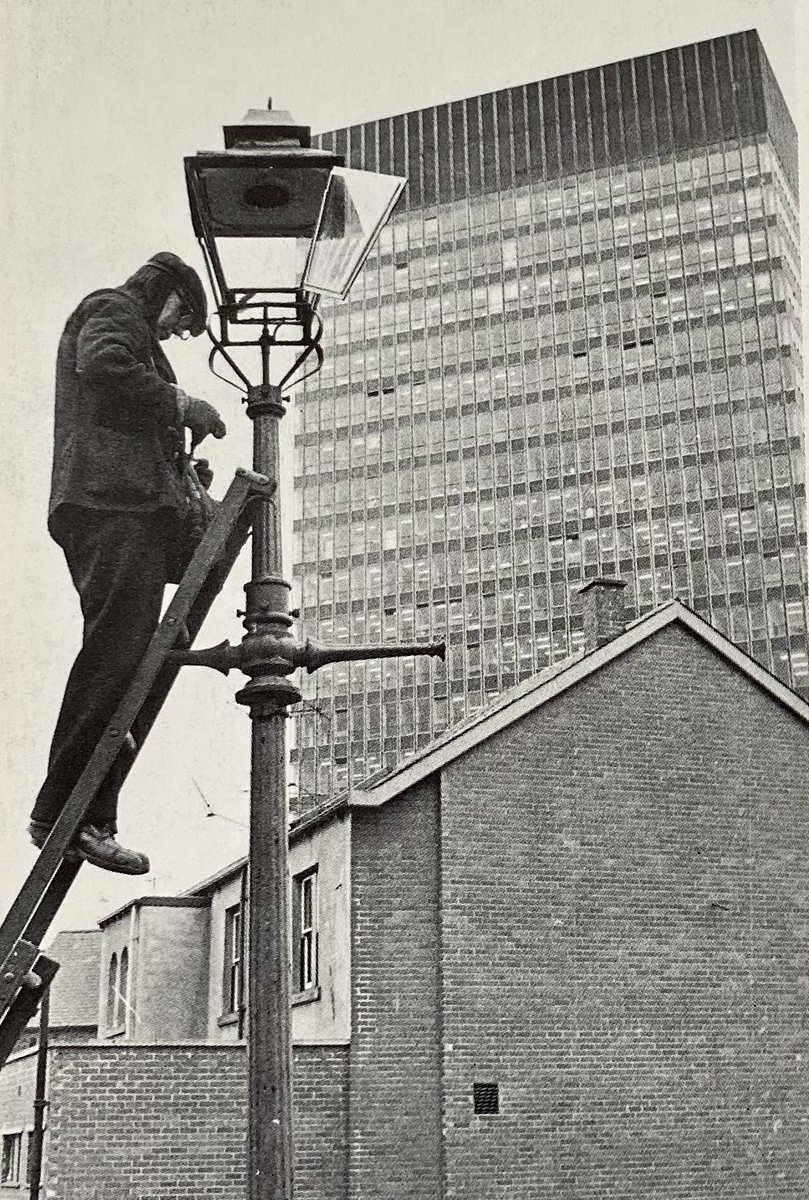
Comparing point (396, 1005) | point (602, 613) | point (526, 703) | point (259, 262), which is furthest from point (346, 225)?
point (602, 613)

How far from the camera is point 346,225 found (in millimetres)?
5383

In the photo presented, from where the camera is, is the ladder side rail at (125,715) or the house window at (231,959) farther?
the house window at (231,959)

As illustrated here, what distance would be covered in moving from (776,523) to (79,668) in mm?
90704

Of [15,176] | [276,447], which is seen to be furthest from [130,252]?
[276,447]

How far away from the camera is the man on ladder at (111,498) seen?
176 inches

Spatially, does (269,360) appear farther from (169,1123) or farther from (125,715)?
(169,1123)

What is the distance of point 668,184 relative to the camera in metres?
103

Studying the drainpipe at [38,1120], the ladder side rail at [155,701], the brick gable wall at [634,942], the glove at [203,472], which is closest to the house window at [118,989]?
the drainpipe at [38,1120]

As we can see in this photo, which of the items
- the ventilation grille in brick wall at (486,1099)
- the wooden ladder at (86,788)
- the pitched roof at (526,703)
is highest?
the pitched roof at (526,703)

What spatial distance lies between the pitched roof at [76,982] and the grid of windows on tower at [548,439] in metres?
62.0

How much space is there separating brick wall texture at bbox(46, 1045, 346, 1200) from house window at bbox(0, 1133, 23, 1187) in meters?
3.30

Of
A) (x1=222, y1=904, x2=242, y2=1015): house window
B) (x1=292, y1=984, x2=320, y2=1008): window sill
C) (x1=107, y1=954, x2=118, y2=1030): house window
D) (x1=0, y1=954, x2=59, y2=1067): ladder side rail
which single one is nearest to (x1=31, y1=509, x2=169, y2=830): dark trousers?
(x1=0, y1=954, x2=59, y2=1067): ladder side rail

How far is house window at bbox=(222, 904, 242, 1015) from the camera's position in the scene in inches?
837

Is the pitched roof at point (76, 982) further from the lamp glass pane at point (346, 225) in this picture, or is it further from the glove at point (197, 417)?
the glove at point (197, 417)
